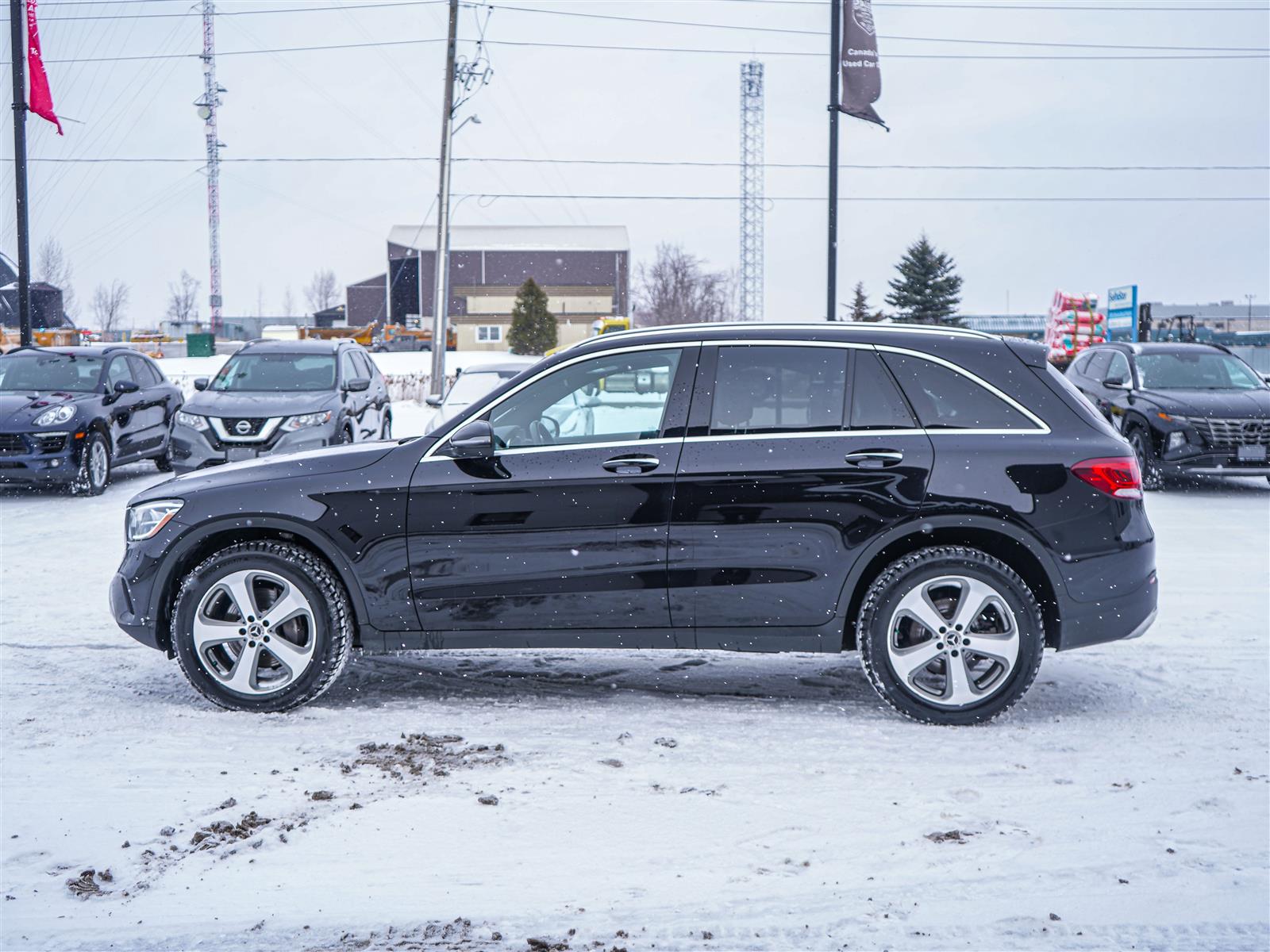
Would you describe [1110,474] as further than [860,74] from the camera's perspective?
No

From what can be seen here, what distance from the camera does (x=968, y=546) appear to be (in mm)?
5410

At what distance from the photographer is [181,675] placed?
6.25 meters

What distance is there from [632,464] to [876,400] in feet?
3.70

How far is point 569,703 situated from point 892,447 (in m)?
1.90

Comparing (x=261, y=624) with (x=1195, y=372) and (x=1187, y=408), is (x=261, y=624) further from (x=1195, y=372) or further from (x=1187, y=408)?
(x=1195, y=372)

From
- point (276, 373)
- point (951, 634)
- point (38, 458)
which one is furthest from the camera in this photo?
point (276, 373)

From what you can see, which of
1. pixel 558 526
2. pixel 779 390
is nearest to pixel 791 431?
pixel 779 390

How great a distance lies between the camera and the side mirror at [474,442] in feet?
17.6

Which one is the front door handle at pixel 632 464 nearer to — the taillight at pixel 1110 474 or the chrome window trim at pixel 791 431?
the chrome window trim at pixel 791 431

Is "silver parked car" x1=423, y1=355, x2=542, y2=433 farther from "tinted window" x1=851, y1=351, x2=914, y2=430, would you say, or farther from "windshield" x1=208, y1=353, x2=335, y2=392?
"tinted window" x1=851, y1=351, x2=914, y2=430

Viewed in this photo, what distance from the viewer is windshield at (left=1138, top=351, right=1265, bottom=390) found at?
1502cm

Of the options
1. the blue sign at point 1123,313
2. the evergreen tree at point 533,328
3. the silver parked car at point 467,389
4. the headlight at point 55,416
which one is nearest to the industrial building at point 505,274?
the evergreen tree at point 533,328

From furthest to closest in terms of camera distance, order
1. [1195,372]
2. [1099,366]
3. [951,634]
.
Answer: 1. [1099,366]
2. [1195,372]
3. [951,634]

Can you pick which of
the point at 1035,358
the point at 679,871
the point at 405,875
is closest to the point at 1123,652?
the point at 1035,358
